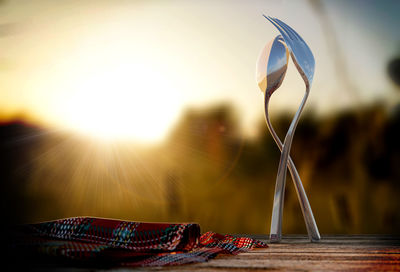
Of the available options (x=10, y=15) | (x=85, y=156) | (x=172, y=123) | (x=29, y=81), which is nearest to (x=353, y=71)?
(x=172, y=123)

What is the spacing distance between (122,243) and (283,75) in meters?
0.96

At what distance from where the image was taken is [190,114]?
8.59 ft

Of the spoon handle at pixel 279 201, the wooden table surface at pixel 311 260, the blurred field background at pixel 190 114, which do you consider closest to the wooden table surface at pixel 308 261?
the wooden table surface at pixel 311 260

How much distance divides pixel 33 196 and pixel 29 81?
87 centimetres

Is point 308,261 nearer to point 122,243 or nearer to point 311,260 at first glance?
point 311,260

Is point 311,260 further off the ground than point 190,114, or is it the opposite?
point 190,114

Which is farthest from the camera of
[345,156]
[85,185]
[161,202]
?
[85,185]

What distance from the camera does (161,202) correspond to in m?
2.55

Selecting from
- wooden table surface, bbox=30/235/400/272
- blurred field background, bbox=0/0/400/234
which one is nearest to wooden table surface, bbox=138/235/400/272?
wooden table surface, bbox=30/235/400/272

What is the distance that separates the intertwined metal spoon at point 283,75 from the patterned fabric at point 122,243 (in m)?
0.26

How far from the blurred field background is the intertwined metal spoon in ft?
2.37

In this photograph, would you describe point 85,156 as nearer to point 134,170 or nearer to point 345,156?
point 134,170

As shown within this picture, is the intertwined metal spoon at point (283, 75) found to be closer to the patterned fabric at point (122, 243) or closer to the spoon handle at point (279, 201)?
the spoon handle at point (279, 201)

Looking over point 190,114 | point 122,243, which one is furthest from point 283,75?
point 190,114
